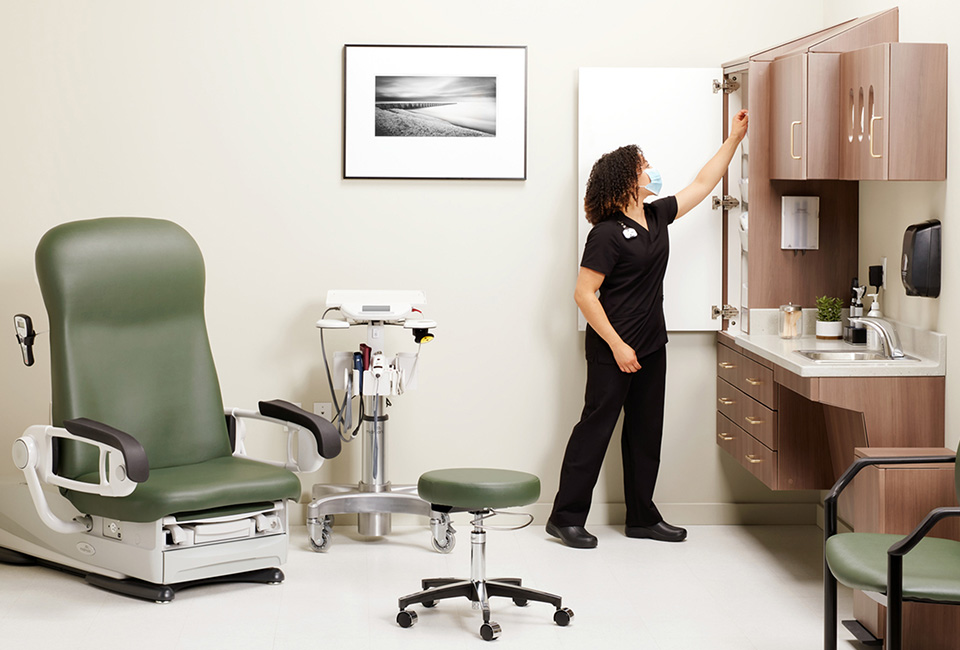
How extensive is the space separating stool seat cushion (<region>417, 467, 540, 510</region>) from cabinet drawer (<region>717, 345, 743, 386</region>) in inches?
54.5

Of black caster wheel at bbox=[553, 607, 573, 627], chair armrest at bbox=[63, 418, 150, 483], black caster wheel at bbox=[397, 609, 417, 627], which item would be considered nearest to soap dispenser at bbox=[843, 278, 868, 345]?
black caster wheel at bbox=[553, 607, 573, 627]

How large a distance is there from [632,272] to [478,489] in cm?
141

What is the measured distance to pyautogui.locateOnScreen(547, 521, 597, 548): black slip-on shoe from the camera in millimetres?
4258

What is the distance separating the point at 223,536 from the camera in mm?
3621

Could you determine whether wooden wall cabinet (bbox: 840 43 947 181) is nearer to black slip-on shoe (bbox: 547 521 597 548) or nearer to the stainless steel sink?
the stainless steel sink

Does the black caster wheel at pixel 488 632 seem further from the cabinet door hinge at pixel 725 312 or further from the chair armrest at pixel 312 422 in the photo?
the cabinet door hinge at pixel 725 312

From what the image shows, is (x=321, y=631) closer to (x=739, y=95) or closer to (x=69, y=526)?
(x=69, y=526)

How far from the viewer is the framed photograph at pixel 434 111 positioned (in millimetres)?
4445

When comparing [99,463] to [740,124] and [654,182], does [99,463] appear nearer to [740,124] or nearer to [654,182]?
[654,182]

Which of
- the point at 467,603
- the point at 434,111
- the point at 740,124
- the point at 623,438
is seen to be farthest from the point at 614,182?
the point at 467,603

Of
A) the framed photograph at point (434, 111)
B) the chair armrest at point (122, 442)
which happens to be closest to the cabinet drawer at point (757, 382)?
the framed photograph at point (434, 111)

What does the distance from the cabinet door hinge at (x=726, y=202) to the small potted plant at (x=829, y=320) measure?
0.62 metres

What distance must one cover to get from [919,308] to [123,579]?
298 centimetres

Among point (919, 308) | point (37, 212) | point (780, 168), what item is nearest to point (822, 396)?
point (919, 308)
